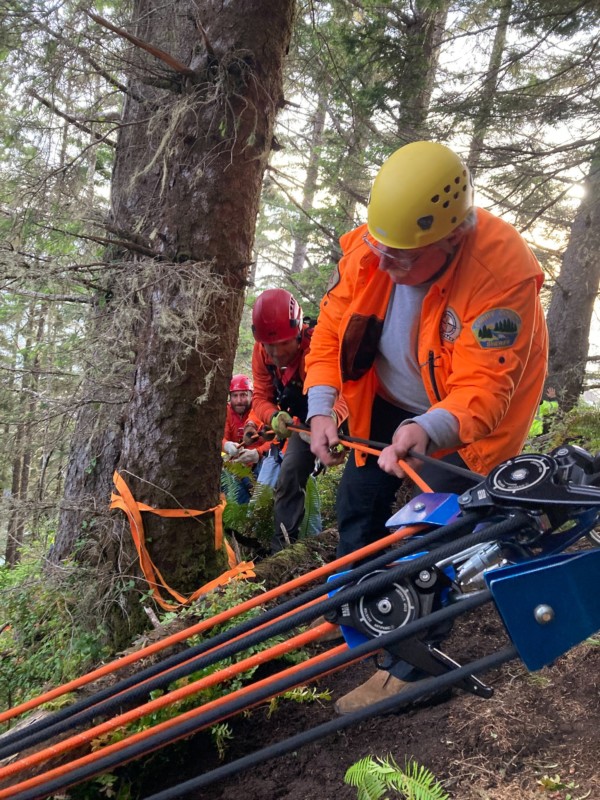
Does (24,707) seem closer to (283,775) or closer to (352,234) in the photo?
(283,775)

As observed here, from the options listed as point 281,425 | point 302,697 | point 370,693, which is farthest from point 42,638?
point 370,693

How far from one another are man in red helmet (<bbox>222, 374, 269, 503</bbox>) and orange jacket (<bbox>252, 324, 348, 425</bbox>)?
3.64ft

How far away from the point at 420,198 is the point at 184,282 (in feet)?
5.23

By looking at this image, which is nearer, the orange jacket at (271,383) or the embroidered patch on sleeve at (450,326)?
the embroidered patch on sleeve at (450,326)

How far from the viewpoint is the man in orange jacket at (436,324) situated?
2.32 meters

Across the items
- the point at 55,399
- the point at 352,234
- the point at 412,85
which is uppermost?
the point at 412,85

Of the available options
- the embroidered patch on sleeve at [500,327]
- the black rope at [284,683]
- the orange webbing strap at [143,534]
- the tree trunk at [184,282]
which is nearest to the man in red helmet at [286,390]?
the tree trunk at [184,282]

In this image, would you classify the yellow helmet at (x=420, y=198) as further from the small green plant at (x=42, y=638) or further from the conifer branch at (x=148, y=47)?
the small green plant at (x=42, y=638)

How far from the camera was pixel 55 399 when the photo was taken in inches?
142

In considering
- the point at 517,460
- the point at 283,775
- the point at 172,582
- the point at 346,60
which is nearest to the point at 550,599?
the point at 517,460

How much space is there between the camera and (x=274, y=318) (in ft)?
16.1

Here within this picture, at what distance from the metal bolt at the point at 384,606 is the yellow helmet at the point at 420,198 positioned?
4.86ft

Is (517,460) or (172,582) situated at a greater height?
(517,460)

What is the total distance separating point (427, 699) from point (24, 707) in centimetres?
167
